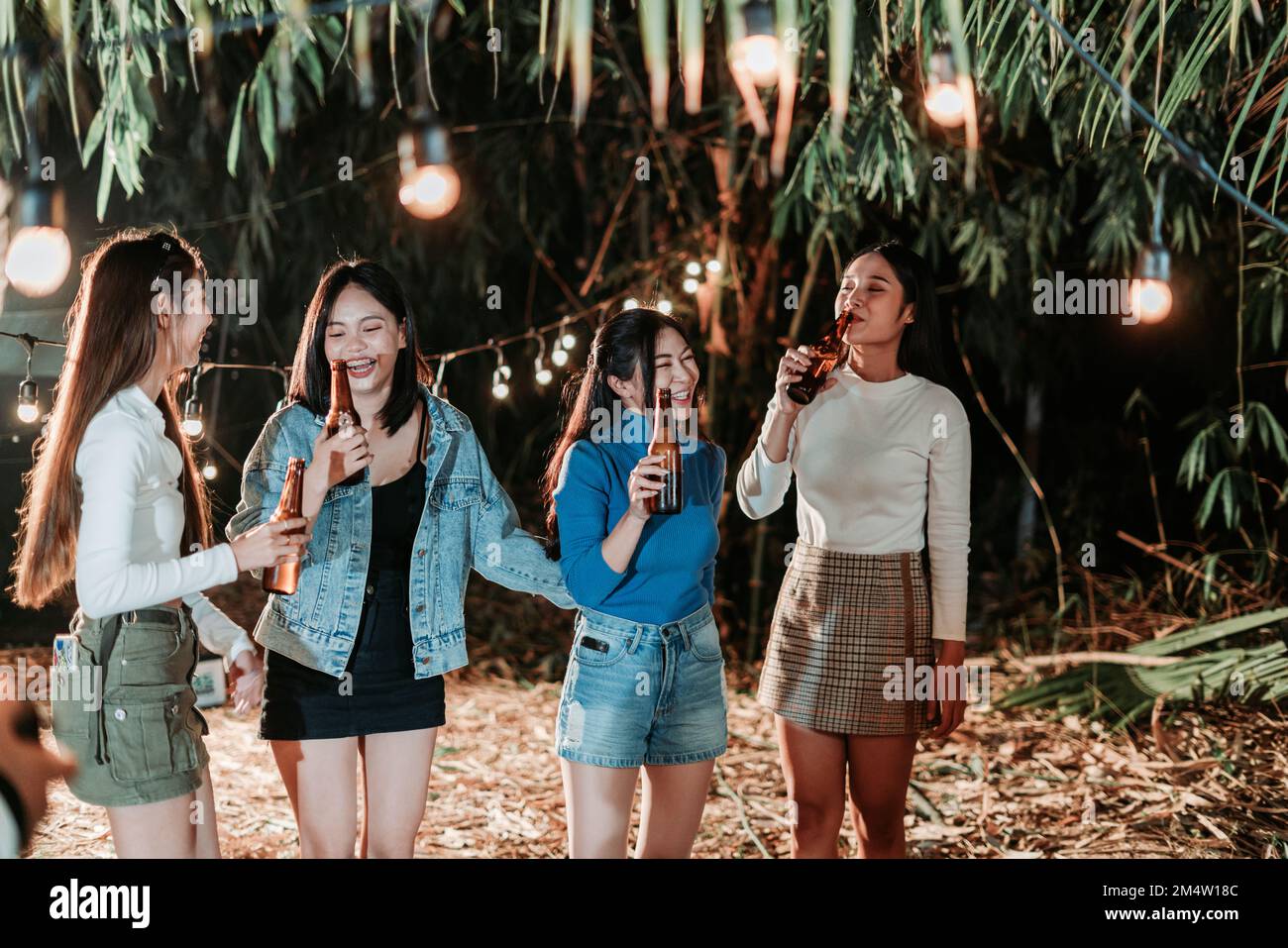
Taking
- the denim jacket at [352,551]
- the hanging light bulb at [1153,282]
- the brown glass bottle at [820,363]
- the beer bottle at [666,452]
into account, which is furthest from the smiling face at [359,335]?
the hanging light bulb at [1153,282]

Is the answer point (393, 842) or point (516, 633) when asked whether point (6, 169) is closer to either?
point (393, 842)

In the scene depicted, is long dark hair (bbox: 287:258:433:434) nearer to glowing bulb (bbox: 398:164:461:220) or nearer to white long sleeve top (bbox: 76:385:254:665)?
white long sleeve top (bbox: 76:385:254:665)

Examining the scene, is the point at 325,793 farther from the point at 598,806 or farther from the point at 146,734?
the point at 598,806

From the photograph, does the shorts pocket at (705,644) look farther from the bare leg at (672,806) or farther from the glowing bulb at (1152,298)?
the glowing bulb at (1152,298)

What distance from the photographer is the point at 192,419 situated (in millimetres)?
2129

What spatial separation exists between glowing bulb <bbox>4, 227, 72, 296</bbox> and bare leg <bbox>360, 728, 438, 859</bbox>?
0.93 m

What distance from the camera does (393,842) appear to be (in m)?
1.80

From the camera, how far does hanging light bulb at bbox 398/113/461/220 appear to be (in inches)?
80.5

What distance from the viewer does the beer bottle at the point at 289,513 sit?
5.66 ft

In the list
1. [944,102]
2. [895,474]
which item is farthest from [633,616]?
[944,102]

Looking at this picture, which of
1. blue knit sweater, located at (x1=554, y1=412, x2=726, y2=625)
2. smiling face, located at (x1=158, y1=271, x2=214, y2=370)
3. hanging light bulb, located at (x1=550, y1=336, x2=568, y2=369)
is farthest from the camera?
hanging light bulb, located at (x1=550, y1=336, x2=568, y2=369)

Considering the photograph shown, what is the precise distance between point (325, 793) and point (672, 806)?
0.53 m

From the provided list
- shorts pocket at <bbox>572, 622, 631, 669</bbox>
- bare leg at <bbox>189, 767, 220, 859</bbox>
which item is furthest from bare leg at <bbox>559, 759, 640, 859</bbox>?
bare leg at <bbox>189, 767, 220, 859</bbox>
